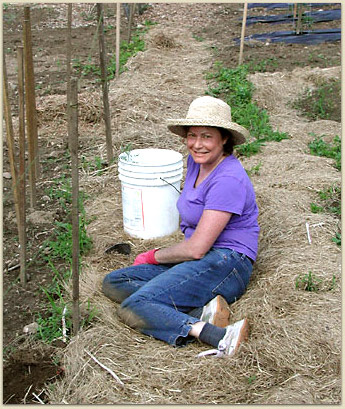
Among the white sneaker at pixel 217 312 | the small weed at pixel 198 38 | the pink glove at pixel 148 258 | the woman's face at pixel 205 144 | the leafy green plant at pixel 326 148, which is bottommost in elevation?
the white sneaker at pixel 217 312

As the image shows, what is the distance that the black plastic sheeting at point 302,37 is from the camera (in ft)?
28.6

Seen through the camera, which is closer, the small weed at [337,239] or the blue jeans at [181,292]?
the blue jeans at [181,292]

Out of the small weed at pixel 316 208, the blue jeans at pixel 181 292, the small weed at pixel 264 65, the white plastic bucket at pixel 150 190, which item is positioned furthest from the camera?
the small weed at pixel 264 65

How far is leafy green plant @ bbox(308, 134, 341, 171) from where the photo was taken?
5000mm

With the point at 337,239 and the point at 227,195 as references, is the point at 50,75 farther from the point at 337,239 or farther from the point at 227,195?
the point at 227,195

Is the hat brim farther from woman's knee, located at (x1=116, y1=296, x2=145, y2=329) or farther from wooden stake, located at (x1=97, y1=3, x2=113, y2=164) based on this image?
wooden stake, located at (x1=97, y1=3, x2=113, y2=164)

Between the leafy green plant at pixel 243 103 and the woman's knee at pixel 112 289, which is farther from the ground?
the leafy green plant at pixel 243 103

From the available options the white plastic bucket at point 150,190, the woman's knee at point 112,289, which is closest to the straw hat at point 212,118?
the white plastic bucket at point 150,190

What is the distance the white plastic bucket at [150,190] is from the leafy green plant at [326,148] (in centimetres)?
177

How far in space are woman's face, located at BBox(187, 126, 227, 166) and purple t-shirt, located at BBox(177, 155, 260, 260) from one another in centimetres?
6

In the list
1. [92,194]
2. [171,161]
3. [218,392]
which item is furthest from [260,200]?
[218,392]

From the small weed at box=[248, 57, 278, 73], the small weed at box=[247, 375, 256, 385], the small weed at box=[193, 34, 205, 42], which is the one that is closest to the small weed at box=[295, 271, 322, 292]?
the small weed at box=[247, 375, 256, 385]

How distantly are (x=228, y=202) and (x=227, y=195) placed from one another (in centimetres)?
3

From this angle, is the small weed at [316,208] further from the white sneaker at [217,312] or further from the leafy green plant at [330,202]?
the white sneaker at [217,312]
